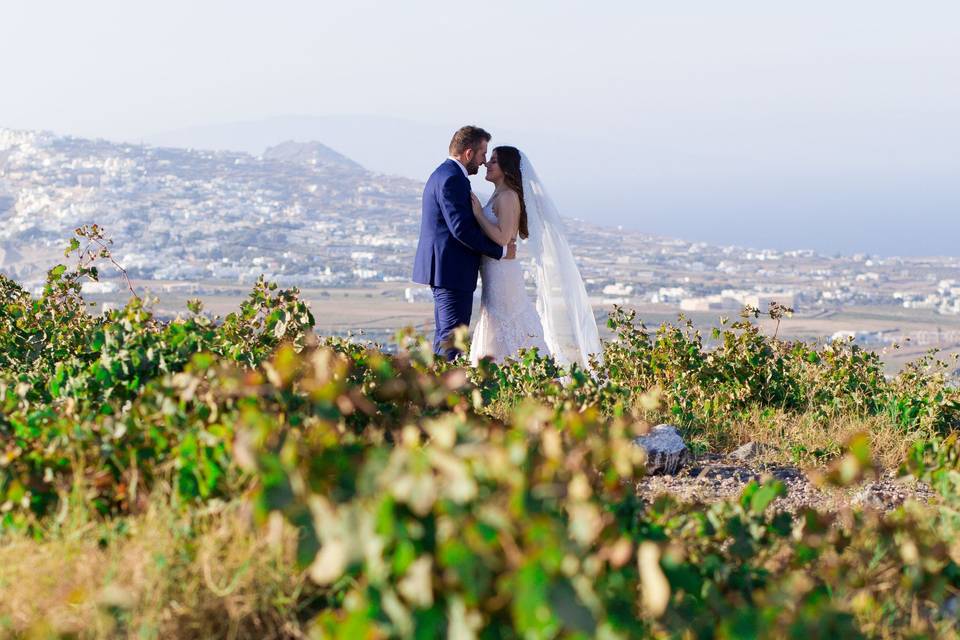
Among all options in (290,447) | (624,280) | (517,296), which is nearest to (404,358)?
(290,447)

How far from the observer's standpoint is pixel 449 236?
302 inches

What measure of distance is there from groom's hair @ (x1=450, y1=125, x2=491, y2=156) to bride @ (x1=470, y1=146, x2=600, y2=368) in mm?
460

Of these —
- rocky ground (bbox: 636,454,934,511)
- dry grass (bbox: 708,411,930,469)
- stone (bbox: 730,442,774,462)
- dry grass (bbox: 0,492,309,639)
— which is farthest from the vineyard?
stone (bbox: 730,442,774,462)

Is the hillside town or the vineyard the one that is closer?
the vineyard

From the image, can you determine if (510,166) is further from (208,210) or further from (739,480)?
(208,210)

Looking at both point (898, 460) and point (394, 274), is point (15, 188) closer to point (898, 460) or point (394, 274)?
point (394, 274)

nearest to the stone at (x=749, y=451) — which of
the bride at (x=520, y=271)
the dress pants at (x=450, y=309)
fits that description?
the bride at (x=520, y=271)

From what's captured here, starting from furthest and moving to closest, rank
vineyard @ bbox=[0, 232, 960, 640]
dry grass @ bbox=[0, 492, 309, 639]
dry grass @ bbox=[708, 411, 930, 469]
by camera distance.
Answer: dry grass @ bbox=[708, 411, 930, 469], dry grass @ bbox=[0, 492, 309, 639], vineyard @ bbox=[0, 232, 960, 640]

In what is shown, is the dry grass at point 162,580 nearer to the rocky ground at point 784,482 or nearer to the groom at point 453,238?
the rocky ground at point 784,482

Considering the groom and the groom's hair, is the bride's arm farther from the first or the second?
the groom's hair

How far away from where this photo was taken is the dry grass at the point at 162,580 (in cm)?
242

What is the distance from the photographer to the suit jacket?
7504mm

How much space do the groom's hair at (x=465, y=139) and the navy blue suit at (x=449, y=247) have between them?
116 millimetres

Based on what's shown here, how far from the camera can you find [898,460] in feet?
17.4
